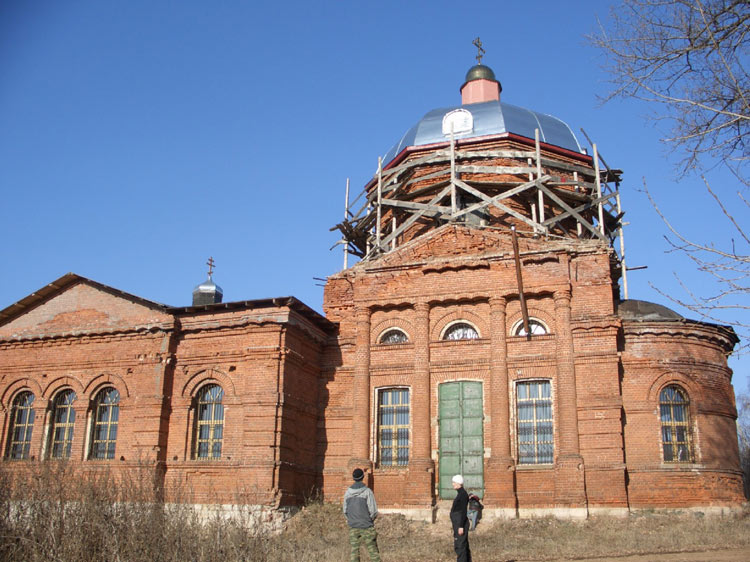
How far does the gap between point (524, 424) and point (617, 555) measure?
4825mm

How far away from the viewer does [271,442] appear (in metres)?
17.1

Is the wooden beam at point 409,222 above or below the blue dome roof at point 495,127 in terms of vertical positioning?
below

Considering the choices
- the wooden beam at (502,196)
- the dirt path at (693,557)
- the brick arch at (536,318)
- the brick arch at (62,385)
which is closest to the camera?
the dirt path at (693,557)

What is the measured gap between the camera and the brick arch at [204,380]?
18422mm

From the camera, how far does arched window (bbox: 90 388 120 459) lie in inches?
761

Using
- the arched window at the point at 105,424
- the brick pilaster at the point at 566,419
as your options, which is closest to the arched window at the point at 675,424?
the brick pilaster at the point at 566,419

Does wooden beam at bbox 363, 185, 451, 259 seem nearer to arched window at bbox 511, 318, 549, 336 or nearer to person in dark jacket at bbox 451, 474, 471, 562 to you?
arched window at bbox 511, 318, 549, 336

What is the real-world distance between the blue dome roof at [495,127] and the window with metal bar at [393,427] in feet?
30.2

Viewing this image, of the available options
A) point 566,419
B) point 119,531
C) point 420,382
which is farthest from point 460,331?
point 119,531

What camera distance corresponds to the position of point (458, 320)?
18.7 metres

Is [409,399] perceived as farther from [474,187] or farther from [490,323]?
[474,187]

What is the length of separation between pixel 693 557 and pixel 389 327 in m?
9.25

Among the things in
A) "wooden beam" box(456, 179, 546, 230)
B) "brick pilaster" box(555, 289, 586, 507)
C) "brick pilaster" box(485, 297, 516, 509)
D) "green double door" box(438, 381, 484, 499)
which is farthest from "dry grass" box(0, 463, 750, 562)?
"wooden beam" box(456, 179, 546, 230)

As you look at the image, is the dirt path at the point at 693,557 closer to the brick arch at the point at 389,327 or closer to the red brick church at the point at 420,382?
the red brick church at the point at 420,382
